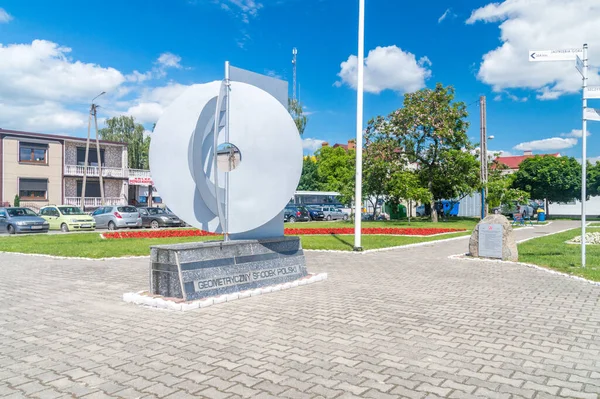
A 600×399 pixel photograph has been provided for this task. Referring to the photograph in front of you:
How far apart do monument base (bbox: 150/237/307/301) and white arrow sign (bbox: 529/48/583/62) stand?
6955 millimetres

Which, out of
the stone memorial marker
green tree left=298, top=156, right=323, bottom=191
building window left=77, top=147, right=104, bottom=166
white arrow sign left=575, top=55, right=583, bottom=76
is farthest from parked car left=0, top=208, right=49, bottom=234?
green tree left=298, top=156, right=323, bottom=191

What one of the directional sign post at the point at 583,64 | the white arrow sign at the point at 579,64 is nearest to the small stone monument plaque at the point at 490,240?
the directional sign post at the point at 583,64

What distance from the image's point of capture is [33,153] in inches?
1592

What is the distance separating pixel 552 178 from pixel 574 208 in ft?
55.4

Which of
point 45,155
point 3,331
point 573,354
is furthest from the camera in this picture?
point 45,155

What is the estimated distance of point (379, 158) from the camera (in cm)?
3331

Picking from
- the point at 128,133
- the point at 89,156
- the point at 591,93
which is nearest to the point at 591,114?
the point at 591,93

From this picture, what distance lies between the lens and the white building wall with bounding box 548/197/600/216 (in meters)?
58.6

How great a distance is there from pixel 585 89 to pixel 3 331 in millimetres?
12011

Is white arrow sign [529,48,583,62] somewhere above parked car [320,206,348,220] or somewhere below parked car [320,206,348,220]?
above

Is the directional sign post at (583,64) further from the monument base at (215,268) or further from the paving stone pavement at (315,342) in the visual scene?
the monument base at (215,268)

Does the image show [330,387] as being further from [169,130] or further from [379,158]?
[379,158]

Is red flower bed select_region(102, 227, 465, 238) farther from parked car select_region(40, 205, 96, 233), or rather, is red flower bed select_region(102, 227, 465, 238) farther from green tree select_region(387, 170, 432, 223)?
parked car select_region(40, 205, 96, 233)

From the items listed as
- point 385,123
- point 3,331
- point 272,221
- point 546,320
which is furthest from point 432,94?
point 3,331
